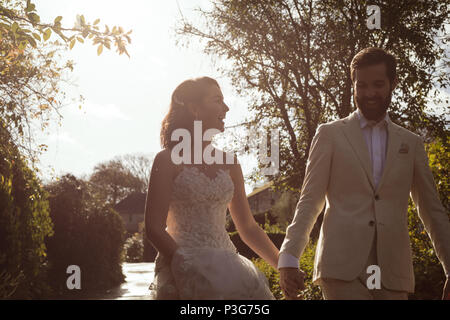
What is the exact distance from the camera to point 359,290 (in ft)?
10.4

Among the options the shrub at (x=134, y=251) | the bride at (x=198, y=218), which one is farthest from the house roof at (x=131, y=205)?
the bride at (x=198, y=218)

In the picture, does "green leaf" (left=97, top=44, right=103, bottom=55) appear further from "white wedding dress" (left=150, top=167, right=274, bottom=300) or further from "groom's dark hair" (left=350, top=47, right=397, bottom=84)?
"groom's dark hair" (left=350, top=47, right=397, bottom=84)

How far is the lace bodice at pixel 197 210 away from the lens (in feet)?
11.3

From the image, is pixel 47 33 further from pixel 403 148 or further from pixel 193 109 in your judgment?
pixel 403 148

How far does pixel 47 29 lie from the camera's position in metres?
5.23

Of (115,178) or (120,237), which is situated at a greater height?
(115,178)

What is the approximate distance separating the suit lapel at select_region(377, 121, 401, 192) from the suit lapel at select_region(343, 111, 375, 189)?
10cm

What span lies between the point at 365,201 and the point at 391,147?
42cm

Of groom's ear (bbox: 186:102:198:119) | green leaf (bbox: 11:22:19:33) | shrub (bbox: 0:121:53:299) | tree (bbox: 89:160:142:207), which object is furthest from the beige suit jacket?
tree (bbox: 89:160:142:207)

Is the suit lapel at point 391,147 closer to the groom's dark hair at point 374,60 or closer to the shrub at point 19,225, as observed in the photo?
the groom's dark hair at point 374,60
